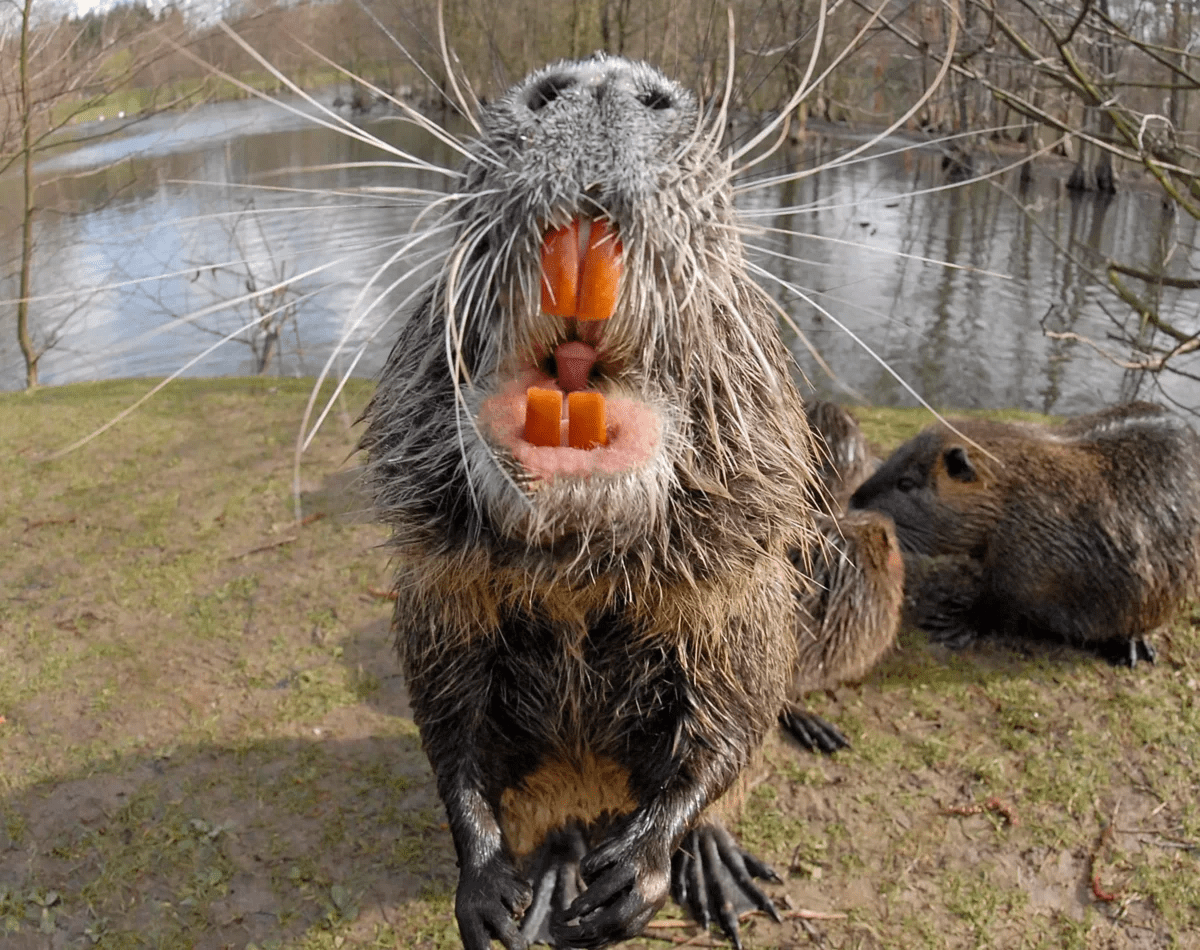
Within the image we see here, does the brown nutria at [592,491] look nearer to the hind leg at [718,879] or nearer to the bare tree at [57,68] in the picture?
the hind leg at [718,879]

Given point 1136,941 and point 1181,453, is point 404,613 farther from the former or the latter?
point 1181,453

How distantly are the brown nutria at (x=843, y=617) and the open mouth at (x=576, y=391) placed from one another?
1858 mm

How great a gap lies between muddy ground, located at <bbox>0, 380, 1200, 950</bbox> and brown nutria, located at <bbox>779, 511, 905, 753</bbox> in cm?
11

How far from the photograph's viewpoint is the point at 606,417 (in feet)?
4.69

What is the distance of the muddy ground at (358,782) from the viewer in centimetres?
248

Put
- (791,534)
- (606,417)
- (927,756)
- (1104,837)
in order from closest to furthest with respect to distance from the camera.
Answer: (606,417)
(791,534)
(1104,837)
(927,756)

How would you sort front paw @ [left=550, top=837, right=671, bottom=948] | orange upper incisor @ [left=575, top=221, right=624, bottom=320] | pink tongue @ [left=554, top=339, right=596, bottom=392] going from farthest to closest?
front paw @ [left=550, top=837, right=671, bottom=948]
pink tongue @ [left=554, top=339, right=596, bottom=392]
orange upper incisor @ [left=575, top=221, right=624, bottom=320]

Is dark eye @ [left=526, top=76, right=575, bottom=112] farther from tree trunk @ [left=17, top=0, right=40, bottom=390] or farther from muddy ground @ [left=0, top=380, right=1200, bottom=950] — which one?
tree trunk @ [left=17, top=0, right=40, bottom=390]

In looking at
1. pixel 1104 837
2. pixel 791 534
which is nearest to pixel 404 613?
pixel 791 534

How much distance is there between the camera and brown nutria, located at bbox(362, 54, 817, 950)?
4.41ft

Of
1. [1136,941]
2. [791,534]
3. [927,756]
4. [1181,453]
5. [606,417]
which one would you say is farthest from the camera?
[1181,453]

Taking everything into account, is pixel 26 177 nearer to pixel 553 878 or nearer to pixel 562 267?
pixel 553 878

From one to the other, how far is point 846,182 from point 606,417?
67.9ft

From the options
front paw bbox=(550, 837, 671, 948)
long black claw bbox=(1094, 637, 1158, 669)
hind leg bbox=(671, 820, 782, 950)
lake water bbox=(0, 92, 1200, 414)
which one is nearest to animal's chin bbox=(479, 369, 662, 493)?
front paw bbox=(550, 837, 671, 948)
